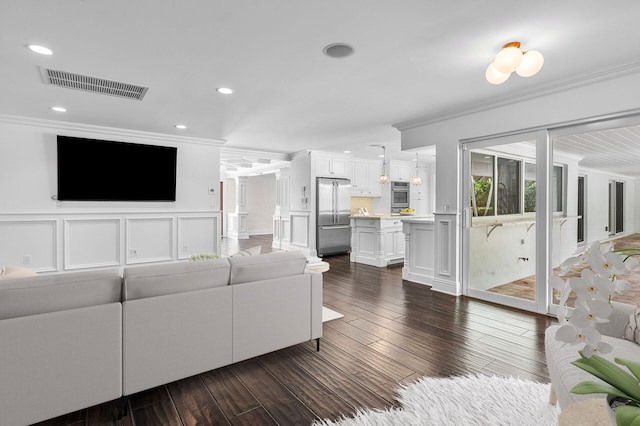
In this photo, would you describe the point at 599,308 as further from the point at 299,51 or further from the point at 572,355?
the point at 299,51

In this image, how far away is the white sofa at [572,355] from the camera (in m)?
1.31

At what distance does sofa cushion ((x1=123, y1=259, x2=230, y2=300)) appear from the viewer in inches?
73.9

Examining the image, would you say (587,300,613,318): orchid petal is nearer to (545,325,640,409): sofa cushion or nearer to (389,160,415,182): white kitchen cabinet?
(545,325,640,409): sofa cushion

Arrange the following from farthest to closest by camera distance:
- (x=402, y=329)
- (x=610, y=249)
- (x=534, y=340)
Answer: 1. (x=402, y=329)
2. (x=534, y=340)
3. (x=610, y=249)

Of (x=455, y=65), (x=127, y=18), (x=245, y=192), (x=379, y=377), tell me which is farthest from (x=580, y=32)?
(x=245, y=192)

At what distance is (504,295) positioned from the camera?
380 centimetres

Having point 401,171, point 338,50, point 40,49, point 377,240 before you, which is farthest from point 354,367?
point 401,171

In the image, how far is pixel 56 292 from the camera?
5.42 feet

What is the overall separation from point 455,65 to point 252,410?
3.09m

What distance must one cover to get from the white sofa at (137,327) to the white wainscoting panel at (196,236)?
412 centimetres

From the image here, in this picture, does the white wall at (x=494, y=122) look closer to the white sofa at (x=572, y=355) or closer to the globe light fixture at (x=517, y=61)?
the globe light fixture at (x=517, y=61)

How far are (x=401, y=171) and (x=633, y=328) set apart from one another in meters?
7.38

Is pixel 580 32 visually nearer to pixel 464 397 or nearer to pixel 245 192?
pixel 464 397

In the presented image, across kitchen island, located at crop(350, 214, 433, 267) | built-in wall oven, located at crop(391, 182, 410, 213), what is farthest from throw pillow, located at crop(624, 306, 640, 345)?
built-in wall oven, located at crop(391, 182, 410, 213)
